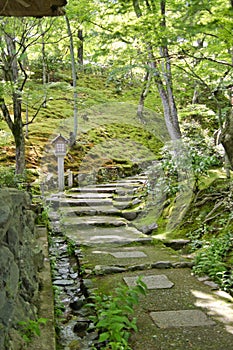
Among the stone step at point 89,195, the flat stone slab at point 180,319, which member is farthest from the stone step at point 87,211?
the flat stone slab at point 180,319

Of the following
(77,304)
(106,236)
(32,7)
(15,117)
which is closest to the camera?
(32,7)

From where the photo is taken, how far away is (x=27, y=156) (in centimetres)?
1149

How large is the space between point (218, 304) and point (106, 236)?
3347mm

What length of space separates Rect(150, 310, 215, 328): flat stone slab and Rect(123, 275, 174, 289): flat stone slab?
0.70 metres

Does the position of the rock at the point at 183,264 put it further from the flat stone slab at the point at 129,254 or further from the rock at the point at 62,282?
the rock at the point at 62,282

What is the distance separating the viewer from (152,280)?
428 cm

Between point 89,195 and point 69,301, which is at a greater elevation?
point 89,195

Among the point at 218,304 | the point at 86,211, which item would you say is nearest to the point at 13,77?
the point at 86,211

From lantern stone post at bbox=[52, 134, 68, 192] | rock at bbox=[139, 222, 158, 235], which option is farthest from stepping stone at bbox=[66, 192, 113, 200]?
rock at bbox=[139, 222, 158, 235]

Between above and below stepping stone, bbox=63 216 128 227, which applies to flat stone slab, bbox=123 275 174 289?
above

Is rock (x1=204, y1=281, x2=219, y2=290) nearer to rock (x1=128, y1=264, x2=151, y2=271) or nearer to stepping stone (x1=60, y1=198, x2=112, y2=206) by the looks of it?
rock (x1=128, y1=264, x2=151, y2=271)

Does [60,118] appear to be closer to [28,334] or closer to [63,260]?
[63,260]

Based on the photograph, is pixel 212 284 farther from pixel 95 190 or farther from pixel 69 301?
pixel 95 190

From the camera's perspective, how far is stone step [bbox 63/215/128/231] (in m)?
7.46
